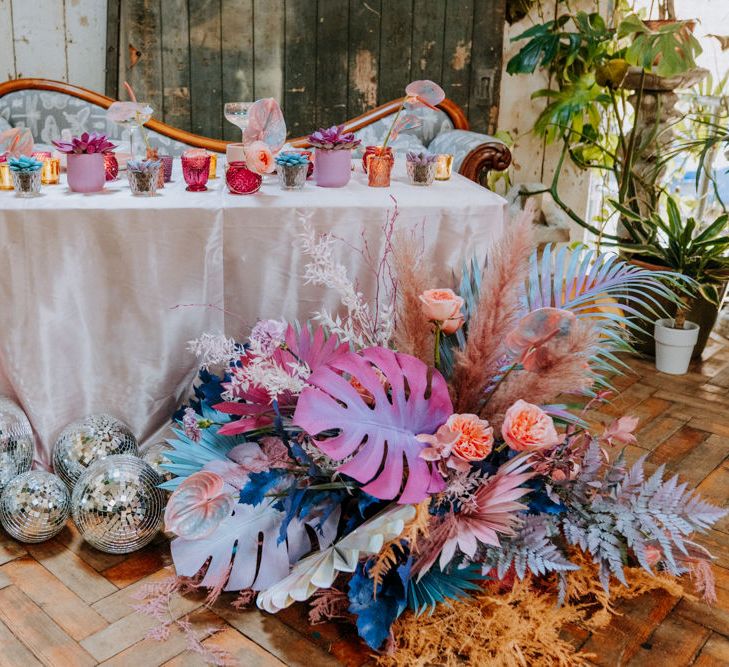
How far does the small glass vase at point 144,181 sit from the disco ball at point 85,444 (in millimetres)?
494

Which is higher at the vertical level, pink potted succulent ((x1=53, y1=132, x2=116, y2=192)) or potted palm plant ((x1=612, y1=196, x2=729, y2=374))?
pink potted succulent ((x1=53, y1=132, x2=116, y2=192))

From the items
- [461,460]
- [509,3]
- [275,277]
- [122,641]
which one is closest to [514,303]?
[461,460]

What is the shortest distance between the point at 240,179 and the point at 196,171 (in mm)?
111

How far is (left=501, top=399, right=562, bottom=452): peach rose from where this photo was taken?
4.40 ft

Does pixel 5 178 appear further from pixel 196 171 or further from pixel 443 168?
pixel 443 168

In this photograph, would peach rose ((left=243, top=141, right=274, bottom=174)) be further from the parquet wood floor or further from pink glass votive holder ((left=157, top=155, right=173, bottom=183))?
the parquet wood floor

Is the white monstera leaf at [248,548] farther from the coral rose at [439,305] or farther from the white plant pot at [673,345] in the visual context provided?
the white plant pot at [673,345]

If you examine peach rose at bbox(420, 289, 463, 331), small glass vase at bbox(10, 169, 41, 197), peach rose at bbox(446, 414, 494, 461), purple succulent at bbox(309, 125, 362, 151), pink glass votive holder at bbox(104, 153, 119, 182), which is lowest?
peach rose at bbox(446, 414, 494, 461)

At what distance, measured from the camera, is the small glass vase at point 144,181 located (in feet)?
5.81

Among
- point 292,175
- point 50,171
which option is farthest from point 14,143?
point 292,175

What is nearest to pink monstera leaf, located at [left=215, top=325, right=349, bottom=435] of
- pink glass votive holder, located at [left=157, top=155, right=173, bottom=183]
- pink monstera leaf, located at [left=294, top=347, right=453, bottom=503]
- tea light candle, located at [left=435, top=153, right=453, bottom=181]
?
pink monstera leaf, located at [left=294, top=347, right=453, bottom=503]

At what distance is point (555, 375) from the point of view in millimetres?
1343

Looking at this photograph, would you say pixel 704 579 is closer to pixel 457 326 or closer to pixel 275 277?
pixel 457 326

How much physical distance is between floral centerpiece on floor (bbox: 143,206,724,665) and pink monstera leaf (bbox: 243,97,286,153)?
509 mm
